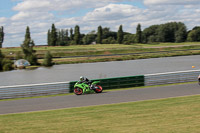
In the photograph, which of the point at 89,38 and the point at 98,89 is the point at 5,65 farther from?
the point at 89,38

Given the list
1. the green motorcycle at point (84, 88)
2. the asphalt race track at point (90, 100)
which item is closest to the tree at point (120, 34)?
the green motorcycle at point (84, 88)

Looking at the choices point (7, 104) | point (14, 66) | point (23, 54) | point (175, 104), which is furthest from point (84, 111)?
point (23, 54)

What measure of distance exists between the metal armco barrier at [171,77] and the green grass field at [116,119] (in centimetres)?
927

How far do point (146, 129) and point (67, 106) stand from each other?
7361mm

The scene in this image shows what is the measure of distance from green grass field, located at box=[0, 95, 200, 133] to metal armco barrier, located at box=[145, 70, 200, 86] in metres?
9.27

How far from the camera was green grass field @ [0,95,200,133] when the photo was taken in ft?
37.0

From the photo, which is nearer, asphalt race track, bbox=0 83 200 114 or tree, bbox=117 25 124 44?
asphalt race track, bbox=0 83 200 114

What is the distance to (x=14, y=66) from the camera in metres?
82.4

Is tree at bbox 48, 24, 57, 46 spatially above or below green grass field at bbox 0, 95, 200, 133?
above

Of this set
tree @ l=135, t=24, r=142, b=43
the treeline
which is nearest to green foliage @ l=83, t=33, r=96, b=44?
the treeline

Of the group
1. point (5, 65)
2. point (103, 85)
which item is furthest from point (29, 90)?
point (5, 65)

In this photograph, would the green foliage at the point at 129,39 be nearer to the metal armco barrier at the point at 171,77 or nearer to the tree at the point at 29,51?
the tree at the point at 29,51

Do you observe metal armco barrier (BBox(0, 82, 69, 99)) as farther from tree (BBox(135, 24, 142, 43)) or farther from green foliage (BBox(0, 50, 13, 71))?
tree (BBox(135, 24, 142, 43))

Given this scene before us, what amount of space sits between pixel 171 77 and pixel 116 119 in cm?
1485
